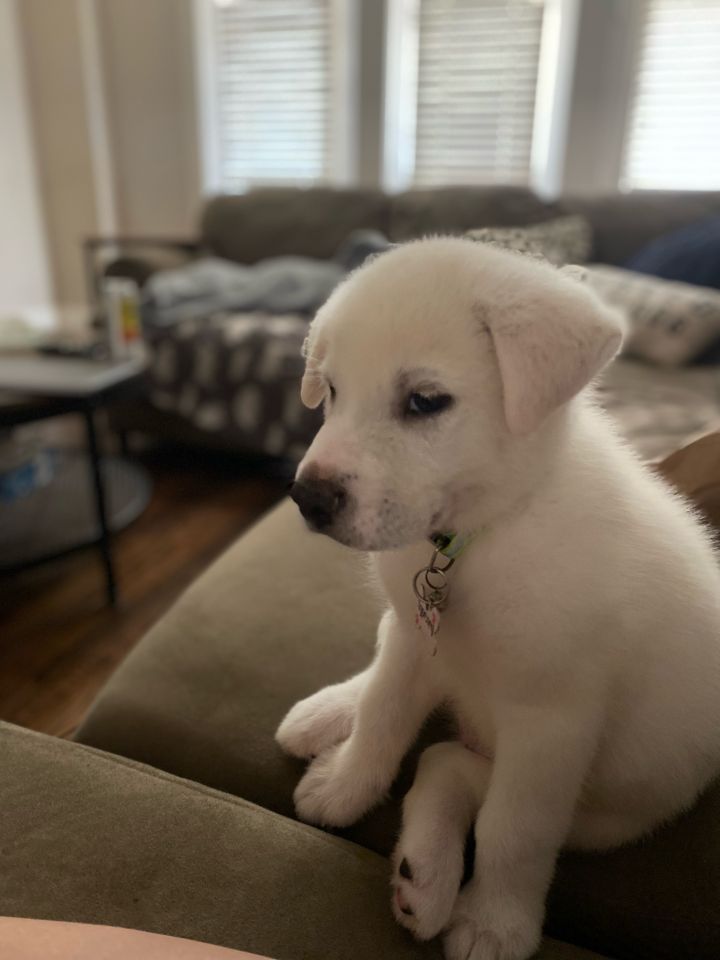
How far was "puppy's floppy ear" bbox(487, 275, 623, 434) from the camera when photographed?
65 cm

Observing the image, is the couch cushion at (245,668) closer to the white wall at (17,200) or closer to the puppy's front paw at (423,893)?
the puppy's front paw at (423,893)

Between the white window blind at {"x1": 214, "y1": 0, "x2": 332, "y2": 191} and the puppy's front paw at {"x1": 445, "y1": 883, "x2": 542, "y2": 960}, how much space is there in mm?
4297

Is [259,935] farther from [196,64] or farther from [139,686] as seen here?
[196,64]

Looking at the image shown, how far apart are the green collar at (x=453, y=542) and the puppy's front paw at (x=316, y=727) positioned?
0.31 metres

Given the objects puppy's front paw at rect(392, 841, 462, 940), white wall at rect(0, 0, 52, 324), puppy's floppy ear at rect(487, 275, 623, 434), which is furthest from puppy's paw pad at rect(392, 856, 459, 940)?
white wall at rect(0, 0, 52, 324)

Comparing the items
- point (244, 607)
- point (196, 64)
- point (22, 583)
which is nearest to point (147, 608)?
point (22, 583)

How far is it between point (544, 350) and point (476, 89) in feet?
13.0

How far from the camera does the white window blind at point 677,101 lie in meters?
3.54

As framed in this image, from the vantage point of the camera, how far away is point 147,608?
6.79 feet

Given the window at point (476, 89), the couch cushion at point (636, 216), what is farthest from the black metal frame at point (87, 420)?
the window at point (476, 89)

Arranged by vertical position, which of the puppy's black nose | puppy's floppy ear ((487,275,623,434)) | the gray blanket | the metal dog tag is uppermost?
puppy's floppy ear ((487,275,623,434))

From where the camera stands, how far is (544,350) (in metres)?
0.66

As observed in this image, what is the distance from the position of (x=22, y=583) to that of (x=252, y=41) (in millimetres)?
3727

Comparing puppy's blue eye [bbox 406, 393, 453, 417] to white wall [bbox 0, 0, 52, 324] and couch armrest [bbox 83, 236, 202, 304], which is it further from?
white wall [bbox 0, 0, 52, 324]
